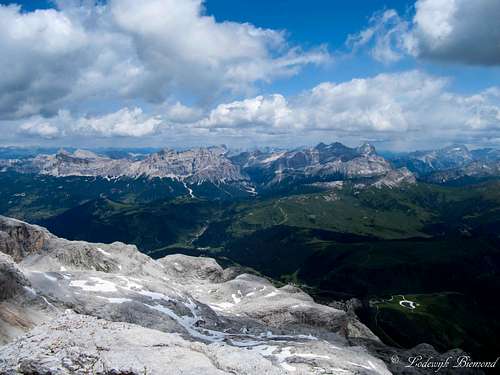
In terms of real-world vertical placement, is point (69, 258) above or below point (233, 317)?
above

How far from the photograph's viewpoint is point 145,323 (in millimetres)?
98500

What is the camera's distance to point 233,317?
12850 cm

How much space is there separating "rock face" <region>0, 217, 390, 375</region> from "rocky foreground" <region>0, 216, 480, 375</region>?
18 cm

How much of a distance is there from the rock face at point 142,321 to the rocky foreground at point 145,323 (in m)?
0.18

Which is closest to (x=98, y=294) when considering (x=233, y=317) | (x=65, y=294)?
(x=65, y=294)

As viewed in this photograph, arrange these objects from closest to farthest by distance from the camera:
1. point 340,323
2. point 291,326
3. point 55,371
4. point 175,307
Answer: point 55,371 < point 175,307 < point 291,326 < point 340,323

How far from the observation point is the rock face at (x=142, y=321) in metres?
36.5

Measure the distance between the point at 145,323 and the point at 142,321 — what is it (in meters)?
1.05

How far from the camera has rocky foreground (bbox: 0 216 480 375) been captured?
36.6 meters

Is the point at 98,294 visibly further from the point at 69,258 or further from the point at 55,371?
the point at 55,371

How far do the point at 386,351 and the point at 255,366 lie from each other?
9038cm

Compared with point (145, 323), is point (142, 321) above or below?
above

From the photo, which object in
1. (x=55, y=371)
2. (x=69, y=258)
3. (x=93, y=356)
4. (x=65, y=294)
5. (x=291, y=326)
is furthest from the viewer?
(x=69, y=258)

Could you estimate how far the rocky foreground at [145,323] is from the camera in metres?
36.6
